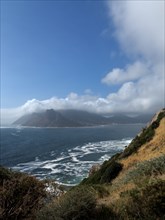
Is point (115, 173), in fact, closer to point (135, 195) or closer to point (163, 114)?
point (135, 195)

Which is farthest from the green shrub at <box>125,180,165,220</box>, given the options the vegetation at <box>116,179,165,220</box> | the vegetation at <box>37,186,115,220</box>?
the vegetation at <box>37,186,115,220</box>

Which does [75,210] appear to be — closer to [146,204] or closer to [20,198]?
[20,198]

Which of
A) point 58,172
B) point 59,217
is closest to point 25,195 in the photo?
point 59,217

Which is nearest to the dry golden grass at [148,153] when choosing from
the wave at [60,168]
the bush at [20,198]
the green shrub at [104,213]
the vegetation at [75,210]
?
the green shrub at [104,213]

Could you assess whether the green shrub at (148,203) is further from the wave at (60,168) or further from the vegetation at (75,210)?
the wave at (60,168)

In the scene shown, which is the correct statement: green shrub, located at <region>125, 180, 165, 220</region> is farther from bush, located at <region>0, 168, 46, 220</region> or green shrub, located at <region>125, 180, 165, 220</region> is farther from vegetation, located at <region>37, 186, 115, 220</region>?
bush, located at <region>0, 168, 46, 220</region>
